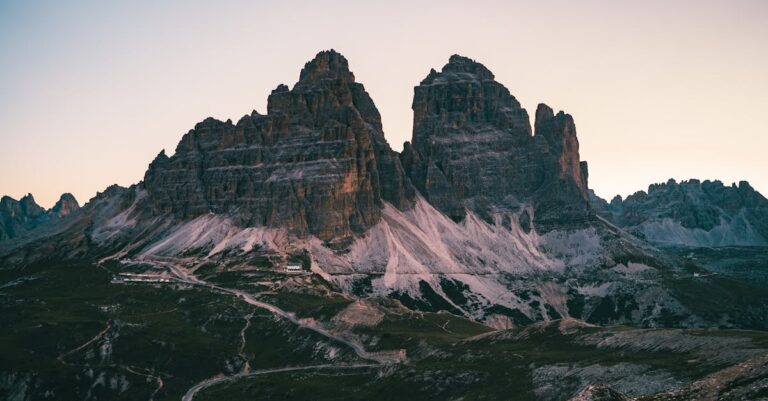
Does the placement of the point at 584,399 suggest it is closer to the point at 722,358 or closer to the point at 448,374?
the point at 722,358

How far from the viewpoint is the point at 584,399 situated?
81.3 metres

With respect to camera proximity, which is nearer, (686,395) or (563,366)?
(686,395)

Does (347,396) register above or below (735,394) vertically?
below

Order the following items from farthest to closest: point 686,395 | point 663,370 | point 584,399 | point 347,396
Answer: point 347,396 < point 663,370 < point 686,395 < point 584,399

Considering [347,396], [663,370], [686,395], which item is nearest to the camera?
[686,395]

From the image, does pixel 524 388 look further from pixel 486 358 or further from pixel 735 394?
pixel 735 394

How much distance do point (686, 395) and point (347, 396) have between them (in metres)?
116

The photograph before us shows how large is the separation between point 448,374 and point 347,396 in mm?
25834

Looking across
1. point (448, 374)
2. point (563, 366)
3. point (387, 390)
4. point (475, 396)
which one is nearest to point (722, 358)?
point (563, 366)

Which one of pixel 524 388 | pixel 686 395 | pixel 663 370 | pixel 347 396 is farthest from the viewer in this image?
pixel 347 396

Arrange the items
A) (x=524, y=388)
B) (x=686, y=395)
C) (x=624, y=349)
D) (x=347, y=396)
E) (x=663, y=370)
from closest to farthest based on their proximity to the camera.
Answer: (x=686, y=395), (x=663, y=370), (x=524, y=388), (x=624, y=349), (x=347, y=396)

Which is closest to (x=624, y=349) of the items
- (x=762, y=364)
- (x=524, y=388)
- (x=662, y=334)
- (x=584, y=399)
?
(x=662, y=334)

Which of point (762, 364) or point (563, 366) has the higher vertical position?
point (762, 364)

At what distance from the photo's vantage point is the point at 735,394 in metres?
86.5
